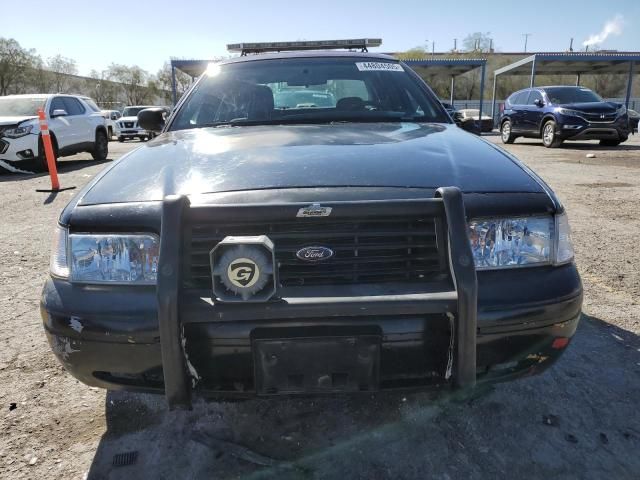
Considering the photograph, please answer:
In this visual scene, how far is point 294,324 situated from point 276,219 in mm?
321

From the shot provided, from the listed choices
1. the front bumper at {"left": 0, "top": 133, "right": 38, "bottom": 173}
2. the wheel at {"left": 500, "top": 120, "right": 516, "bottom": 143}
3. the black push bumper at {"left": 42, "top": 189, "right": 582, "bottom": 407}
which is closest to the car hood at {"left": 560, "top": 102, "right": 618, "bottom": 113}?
the wheel at {"left": 500, "top": 120, "right": 516, "bottom": 143}

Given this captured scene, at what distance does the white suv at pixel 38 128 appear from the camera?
9656 mm

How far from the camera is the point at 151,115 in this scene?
10.7 ft

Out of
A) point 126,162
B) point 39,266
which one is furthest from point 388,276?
point 39,266

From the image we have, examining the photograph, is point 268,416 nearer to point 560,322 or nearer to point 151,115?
point 560,322

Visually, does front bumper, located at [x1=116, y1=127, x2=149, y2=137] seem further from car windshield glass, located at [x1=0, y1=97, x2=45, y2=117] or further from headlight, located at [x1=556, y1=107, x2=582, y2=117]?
headlight, located at [x1=556, y1=107, x2=582, y2=117]

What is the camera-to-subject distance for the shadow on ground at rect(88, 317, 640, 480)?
1760mm

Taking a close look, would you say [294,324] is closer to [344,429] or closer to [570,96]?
[344,429]

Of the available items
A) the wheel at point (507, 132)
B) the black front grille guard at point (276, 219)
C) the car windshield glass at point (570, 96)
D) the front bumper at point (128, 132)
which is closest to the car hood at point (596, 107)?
the car windshield glass at point (570, 96)

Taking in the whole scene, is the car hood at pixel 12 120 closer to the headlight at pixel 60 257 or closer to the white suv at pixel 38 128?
the white suv at pixel 38 128

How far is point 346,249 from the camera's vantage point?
1524 mm

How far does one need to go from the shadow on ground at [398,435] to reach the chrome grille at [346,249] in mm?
748

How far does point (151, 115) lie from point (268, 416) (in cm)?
219

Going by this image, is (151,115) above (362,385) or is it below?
above
